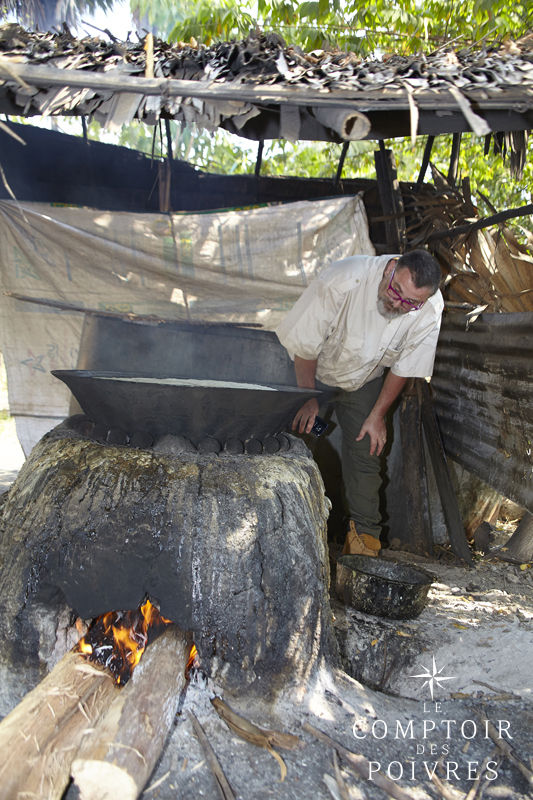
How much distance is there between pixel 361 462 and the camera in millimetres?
3564

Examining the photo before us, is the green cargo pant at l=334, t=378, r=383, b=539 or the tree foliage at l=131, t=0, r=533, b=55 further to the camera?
the tree foliage at l=131, t=0, r=533, b=55

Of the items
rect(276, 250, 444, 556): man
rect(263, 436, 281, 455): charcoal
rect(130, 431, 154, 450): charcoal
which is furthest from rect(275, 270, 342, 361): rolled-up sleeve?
rect(130, 431, 154, 450): charcoal

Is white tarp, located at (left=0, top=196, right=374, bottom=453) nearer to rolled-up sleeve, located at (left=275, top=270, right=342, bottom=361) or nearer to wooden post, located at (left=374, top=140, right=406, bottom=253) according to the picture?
wooden post, located at (left=374, top=140, right=406, bottom=253)

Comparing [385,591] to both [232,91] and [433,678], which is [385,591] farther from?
[232,91]

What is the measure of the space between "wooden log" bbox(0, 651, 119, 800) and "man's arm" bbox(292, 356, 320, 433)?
1714 millimetres

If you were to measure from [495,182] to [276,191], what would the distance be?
439 centimetres

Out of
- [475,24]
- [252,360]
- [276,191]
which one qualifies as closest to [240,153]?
[475,24]

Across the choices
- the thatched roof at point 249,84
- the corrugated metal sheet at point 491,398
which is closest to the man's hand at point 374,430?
the corrugated metal sheet at point 491,398

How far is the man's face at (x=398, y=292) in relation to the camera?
8.74 ft

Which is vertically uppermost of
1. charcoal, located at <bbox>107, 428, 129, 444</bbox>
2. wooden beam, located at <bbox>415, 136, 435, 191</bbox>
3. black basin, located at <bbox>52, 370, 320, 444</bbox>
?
wooden beam, located at <bbox>415, 136, 435, 191</bbox>

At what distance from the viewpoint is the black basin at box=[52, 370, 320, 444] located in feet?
5.96

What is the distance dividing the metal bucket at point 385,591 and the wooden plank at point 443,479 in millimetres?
1109

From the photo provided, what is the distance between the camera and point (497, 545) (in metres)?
4.02

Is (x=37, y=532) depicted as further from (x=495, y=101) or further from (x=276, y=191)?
(x=276, y=191)
